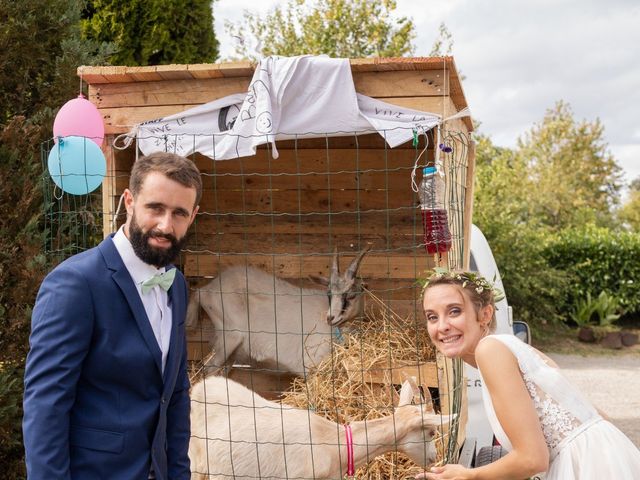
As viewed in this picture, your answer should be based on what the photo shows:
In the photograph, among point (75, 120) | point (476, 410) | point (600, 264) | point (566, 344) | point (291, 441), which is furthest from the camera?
point (600, 264)

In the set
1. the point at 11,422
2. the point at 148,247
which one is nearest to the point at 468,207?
the point at 148,247

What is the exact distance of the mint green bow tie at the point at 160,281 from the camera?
2.26m

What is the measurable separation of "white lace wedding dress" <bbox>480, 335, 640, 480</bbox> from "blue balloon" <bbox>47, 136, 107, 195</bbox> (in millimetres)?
2566

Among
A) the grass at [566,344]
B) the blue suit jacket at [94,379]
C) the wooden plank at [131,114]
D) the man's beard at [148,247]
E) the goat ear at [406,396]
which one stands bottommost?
the grass at [566,344]

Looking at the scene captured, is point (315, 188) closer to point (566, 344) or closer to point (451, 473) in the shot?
point (451, 473)

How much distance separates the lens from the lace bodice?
2521mm

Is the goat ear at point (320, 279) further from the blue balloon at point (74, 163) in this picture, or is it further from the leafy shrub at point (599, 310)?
the leafy shrub at point (599, 310)

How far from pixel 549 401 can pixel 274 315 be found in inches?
149

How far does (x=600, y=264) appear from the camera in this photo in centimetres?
1524

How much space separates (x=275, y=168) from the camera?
6500 millimetres

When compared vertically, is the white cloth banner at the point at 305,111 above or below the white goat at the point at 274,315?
above

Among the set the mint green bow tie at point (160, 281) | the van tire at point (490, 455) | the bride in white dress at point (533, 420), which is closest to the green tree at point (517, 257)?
the van tire at point (490, 455)

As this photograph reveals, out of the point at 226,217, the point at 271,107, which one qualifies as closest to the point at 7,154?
the point at 271,107

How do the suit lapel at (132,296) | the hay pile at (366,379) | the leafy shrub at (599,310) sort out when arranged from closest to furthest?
the suit lapel at (132,296)
the hay pile at (366,379)
the leafy shrub at (599,310)
